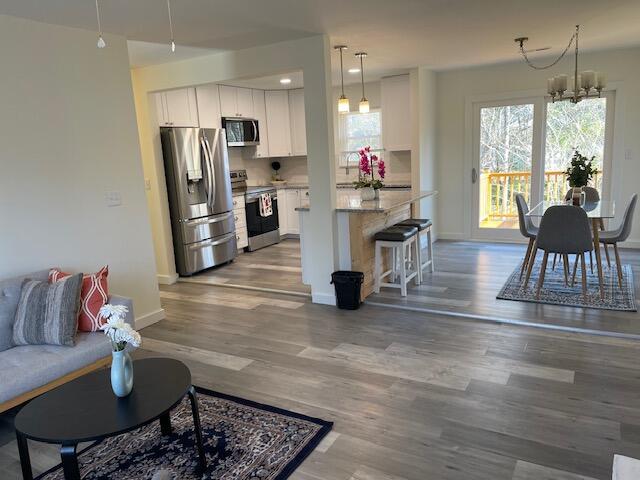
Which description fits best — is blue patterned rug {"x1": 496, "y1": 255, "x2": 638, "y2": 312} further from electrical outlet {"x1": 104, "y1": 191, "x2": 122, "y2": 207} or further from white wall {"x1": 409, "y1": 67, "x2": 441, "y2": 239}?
electrical outlet {"x1": 104, "y1": 191, "x2": 122, "y2": 207}

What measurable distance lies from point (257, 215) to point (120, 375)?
511 cm

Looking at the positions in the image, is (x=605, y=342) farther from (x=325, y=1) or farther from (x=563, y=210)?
(x=325, y=1)

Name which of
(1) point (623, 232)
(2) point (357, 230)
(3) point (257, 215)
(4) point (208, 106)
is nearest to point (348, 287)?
(2) point (357, 230)

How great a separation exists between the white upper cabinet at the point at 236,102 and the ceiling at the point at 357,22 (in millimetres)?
1857

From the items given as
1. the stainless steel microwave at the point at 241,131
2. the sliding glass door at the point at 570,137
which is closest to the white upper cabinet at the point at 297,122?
the stainless steel microwave at the point at 241,131

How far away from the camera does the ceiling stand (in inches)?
121

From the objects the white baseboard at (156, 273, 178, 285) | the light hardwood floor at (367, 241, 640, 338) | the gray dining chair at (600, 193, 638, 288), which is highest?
the gray dining chair at (600, 193, 638, 288)

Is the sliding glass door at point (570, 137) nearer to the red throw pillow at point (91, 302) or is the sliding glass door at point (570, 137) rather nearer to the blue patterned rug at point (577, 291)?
the blue patterned rug at point (577, 291)

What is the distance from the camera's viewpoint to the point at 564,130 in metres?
6.24

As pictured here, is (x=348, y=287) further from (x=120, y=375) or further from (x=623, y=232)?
(x=623, y=232)

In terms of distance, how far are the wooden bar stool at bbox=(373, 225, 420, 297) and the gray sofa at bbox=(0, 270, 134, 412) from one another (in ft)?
8.76

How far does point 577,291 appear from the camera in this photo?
4383 millimetres

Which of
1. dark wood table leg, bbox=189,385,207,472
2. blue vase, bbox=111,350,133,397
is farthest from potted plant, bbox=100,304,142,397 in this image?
dark wood table leg, bbox=189,385,207,472

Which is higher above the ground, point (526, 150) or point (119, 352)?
point (526, 150)
